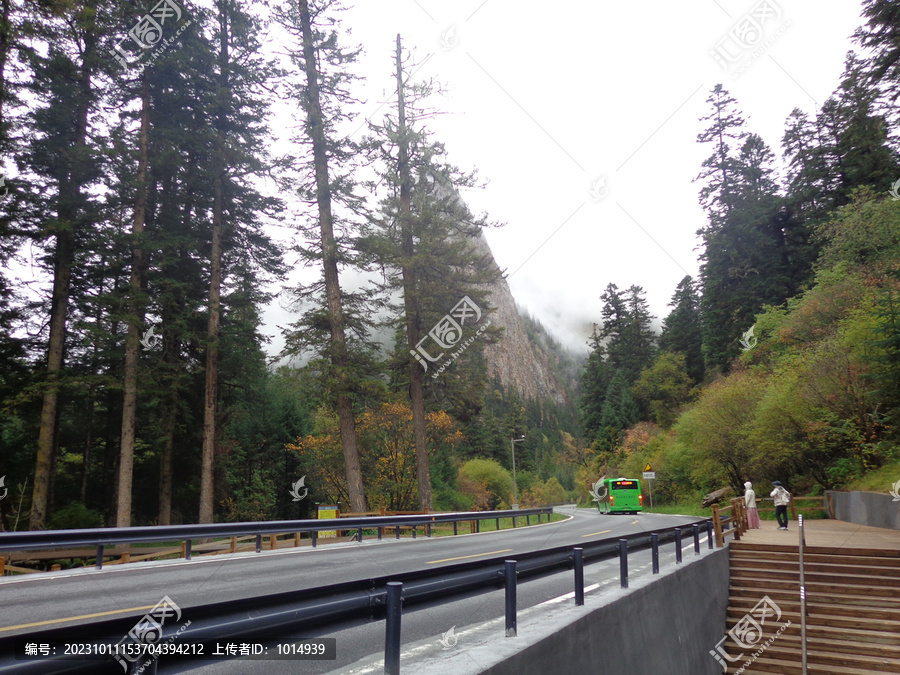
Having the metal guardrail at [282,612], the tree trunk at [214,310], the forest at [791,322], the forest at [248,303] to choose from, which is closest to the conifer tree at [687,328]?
the forest at [791,322]

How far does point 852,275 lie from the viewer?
28.5 metres

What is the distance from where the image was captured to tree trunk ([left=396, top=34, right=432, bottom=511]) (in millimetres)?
24078

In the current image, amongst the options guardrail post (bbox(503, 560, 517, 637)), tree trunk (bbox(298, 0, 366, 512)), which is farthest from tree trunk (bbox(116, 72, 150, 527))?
guardrail post (bbox(503, 560, 517, 637))

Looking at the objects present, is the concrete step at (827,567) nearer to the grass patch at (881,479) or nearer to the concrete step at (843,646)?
the concrete step at (843,646)

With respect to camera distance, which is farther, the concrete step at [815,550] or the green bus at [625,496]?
the green bus at [625,496]

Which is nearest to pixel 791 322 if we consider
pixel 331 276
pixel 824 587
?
pixel 824 587

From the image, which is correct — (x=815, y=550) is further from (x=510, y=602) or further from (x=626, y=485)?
(x=626, y=485)

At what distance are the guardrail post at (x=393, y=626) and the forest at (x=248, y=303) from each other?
17.3 m

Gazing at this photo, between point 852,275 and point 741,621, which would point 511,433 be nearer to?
point 852,275

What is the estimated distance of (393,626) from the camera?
328cm

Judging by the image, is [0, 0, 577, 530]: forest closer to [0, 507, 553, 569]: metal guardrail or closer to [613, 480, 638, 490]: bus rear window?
[0, 507, 553, 569]: metal guardrail

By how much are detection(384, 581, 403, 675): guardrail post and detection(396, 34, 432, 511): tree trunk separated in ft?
67.9

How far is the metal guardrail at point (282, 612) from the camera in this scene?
192 centimetres

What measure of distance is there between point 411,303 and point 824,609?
60.4 ft
